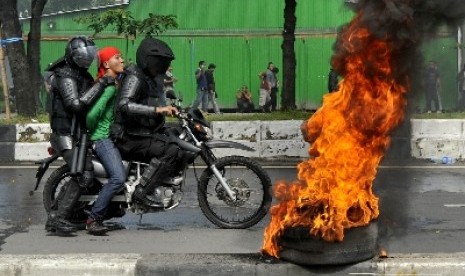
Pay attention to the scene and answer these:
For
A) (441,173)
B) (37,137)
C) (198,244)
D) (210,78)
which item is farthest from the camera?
(210,78)

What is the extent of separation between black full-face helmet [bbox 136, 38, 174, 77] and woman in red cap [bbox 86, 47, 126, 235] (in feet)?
0.71

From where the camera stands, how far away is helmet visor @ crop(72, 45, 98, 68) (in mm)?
7914

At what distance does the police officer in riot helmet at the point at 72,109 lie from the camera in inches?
311

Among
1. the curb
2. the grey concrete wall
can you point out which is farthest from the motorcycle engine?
the grey concrete wall

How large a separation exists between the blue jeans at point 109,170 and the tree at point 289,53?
33.7 ft

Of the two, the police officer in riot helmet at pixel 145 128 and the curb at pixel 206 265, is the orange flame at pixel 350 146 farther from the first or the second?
the police officer in riot helmet at pixel 145 128

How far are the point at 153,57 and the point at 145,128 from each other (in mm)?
639

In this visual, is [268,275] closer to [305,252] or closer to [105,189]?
[305,252]

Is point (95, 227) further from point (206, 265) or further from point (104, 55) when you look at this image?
point (206, 265)

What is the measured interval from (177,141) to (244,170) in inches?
27.5

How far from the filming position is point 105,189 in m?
7.98

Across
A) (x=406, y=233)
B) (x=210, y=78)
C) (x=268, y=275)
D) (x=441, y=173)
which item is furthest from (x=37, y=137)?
(x=210, y=78)

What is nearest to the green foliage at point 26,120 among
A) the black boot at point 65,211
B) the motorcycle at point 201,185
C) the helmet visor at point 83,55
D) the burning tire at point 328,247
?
the motorcycle at point 201,185

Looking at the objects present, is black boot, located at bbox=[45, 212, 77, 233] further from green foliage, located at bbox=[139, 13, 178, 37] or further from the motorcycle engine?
green foliage, located at bbox=[139, 13, 178, 37]
